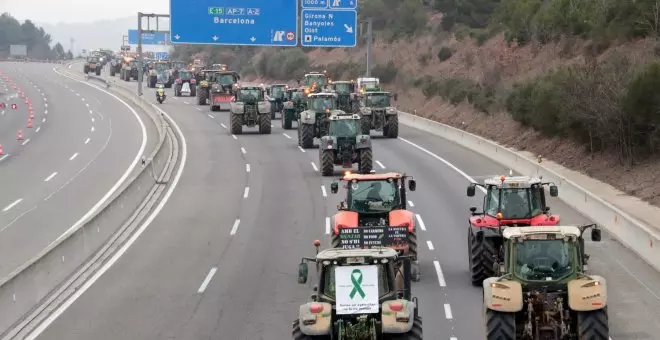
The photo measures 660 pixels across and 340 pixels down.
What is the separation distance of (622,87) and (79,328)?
28525mm

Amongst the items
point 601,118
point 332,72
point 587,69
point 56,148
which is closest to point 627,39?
point 587,69

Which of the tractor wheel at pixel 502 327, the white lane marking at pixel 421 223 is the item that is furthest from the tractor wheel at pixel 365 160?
the tractor wheel at pixel 502 327

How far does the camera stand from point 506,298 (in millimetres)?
15562

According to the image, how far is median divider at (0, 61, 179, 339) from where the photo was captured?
20.2 metres

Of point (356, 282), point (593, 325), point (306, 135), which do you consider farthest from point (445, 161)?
point (356, 282)

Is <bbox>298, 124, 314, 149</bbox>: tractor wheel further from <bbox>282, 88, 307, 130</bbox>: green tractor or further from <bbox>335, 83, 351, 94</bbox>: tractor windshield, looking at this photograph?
<bbox>335, 83, 351, 94</bbox>: tractor windshield

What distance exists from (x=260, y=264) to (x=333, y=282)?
1124cm

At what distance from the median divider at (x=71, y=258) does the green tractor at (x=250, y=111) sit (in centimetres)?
1757

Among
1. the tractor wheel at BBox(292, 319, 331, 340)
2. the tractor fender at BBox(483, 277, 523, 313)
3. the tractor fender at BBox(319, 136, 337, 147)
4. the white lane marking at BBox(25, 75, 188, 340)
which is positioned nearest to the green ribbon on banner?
the tractor wheel at BBox(292, 319, 331, 340)

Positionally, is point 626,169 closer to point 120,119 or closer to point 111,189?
point 111,189

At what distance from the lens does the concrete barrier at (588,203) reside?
26.5 m

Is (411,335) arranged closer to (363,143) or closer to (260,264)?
(260,264)

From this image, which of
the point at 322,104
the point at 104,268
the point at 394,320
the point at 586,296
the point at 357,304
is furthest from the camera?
the point at 322,104

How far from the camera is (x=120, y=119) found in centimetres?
7162
